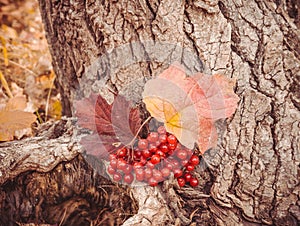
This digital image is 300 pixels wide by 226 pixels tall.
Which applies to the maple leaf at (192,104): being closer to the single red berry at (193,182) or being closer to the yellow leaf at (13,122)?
the single red berry at (193,182)

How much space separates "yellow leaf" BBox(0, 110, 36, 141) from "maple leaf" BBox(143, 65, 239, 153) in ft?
2.19

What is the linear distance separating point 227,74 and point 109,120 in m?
0.52

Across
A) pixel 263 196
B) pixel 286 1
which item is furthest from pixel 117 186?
pixel 286 1

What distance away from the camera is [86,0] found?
5.29 ft

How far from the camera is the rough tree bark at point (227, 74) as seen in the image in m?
1.48

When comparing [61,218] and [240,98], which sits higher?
[240,98]

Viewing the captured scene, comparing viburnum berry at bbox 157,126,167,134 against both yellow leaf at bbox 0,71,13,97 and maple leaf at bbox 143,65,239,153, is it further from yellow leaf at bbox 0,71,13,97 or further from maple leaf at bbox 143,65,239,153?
yellow leaf at bbox 0,71,13,97

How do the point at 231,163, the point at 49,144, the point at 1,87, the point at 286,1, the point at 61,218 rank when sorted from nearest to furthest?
the point at 286,1
the point at 231,163
the point at 49,144
the point at 61,218
the point at 1,87

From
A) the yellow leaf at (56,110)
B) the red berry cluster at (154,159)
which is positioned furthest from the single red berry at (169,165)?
the yellow leaf at (56,110)

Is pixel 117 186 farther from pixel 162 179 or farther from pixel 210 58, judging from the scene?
pixel 210 58

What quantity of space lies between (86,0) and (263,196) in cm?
115

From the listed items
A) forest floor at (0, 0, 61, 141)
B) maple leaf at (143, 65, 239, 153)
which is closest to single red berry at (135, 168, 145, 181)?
maple leaf at (143, 65, 239, 153)

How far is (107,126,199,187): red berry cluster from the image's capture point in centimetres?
149

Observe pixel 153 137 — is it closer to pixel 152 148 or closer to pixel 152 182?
pixel 152 148
